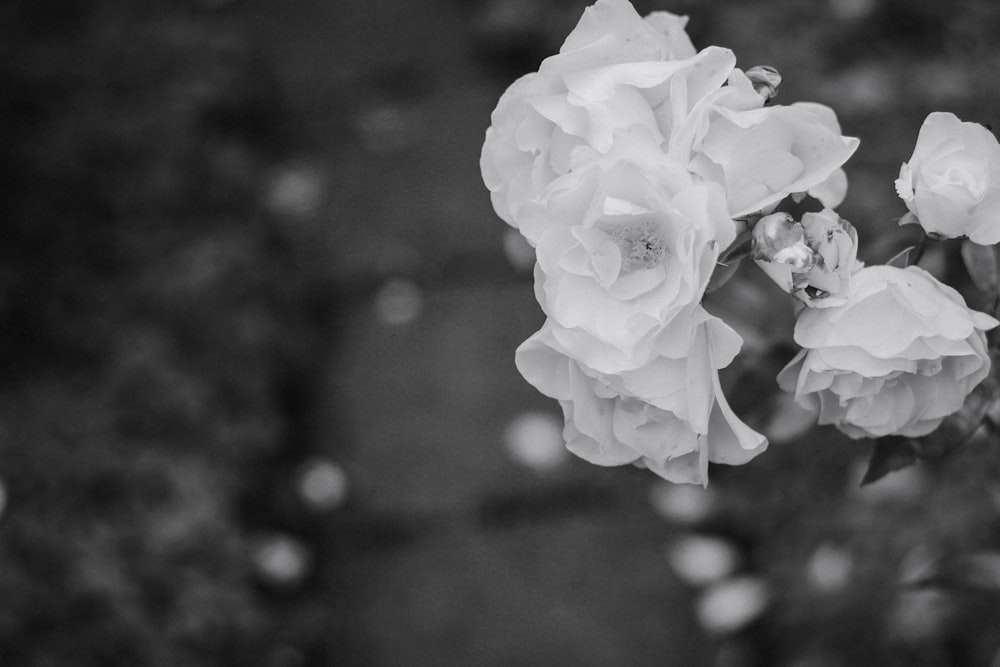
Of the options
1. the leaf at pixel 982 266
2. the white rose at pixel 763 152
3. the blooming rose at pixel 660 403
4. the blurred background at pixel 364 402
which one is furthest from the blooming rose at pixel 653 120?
the blurred background at pixel 364 402

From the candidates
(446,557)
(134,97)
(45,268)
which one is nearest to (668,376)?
(446,557)

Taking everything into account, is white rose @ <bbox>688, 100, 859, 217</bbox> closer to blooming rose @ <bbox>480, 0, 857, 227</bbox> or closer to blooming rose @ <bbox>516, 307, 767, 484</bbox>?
blooming rose @ <bbox>480, 0, 857, 227</bbox>

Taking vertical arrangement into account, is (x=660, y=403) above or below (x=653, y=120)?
below

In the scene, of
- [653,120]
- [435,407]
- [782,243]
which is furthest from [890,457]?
[435,407]

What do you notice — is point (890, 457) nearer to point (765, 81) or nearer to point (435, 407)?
point (765, 81)

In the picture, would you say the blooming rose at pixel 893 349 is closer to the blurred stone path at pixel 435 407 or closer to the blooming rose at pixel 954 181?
the blooming rose at pixel 954 181

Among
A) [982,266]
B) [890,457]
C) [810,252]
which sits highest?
[810,252]

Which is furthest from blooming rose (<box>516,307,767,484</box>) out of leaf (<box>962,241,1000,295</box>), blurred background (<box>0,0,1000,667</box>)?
blurred background (<box>0,0,1000,667</box>)
